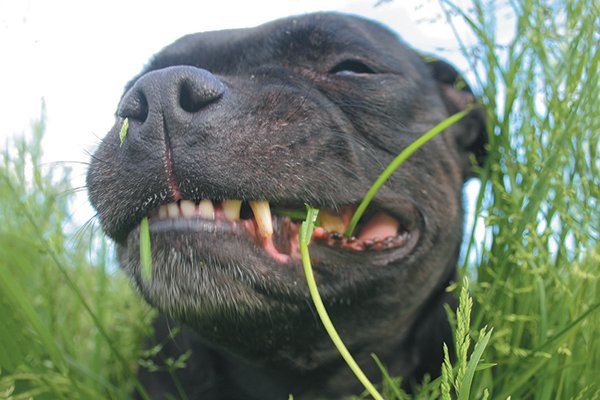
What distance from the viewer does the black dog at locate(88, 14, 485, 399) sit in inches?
66.7

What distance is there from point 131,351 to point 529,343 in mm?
1918

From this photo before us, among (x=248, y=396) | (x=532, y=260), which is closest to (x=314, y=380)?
(x=248, y=396)

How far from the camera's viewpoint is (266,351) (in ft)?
6.75

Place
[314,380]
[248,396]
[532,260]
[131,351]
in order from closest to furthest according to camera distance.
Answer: [532,260]
[314,380]
[248,396]
[131,351]

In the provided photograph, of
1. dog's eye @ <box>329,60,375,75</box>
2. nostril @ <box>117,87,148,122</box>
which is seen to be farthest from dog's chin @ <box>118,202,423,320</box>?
dog's eye @ <box>329,60,375,75</box>

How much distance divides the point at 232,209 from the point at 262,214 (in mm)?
85

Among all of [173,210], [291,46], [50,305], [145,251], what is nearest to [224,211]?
[173,210]

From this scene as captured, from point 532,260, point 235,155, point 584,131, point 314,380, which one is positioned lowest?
point 314,380

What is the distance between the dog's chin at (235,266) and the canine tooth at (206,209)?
0.02 metres

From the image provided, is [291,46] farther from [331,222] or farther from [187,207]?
[187,207]

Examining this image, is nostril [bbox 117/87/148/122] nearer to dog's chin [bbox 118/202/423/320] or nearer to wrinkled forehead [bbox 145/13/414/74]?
dog's chin [bbox 118/202/423/320]

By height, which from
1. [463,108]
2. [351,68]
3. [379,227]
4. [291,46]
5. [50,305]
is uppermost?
[291,46]

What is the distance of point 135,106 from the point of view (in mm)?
1734

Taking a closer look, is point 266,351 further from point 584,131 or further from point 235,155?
point 584,131
